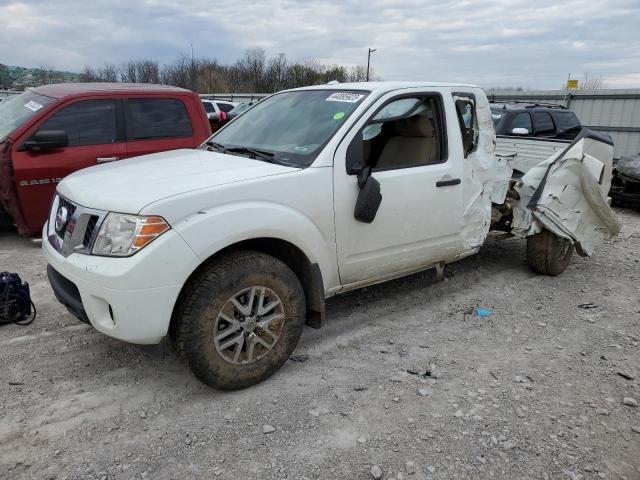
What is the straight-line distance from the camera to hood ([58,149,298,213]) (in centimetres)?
273

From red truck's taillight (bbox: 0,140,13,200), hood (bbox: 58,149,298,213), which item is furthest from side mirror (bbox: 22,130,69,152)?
hood (bbox: 58,149,298,213)

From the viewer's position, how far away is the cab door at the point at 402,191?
135 inches

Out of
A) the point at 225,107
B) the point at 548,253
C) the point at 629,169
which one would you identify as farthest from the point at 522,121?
the point at 225,107

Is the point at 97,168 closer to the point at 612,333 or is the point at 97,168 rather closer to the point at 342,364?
the point at 342,364

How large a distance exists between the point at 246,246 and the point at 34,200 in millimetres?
3637

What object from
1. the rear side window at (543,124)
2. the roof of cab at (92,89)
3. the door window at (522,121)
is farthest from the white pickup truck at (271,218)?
the rear side window at (543,124)

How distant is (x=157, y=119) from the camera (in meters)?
6.36

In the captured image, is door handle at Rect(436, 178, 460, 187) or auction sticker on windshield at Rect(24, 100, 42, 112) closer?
door handle at Rect(436, 178, 460, 187)

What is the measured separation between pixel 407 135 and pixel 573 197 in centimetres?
199

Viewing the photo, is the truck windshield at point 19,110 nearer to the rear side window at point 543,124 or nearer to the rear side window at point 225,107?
the rear side window at point 543,124

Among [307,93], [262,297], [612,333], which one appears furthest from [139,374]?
[612,333]

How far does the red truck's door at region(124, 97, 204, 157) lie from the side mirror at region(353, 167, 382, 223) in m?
3.73

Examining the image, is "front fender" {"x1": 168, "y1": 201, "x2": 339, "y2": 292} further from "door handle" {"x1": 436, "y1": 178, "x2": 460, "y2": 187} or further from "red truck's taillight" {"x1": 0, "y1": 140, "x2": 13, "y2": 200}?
"red truck's taillight" {"x1": 0, "y1": 140, "x2": 13, "y2": 200}

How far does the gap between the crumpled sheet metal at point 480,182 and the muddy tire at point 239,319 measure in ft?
6.09
